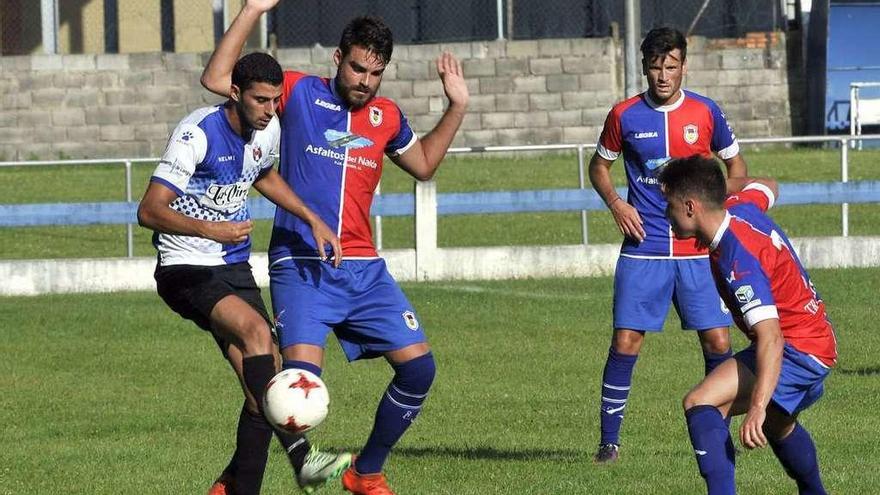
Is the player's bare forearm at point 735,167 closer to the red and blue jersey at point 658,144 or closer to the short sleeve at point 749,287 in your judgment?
the red and blue jersey at point 658,144

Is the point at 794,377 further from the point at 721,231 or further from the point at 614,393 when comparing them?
the point at 614,393

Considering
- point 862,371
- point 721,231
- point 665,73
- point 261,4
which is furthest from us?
point 862,371

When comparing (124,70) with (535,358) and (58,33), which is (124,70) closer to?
(58,33)

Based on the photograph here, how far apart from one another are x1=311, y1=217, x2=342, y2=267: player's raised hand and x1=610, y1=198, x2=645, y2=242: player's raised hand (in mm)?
2000

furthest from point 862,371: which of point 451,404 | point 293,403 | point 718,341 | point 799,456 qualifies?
point 293,403

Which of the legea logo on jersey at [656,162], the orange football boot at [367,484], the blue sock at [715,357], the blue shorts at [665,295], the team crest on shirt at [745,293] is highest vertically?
the legea logo on jersey at [656,162]

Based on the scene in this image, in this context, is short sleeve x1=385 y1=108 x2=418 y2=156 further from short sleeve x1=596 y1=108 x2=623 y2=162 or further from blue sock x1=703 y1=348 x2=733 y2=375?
blue sock x1=703 y1=348 x2=733 y2=375

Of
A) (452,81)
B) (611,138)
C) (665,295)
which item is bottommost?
(665,295)

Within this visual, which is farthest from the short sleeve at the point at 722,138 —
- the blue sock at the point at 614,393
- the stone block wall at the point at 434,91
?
the stone block wall at the point at 434,91

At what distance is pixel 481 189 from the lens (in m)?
22.8

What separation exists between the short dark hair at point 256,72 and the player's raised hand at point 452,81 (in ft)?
3.12

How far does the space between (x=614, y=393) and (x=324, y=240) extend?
7.58 feet

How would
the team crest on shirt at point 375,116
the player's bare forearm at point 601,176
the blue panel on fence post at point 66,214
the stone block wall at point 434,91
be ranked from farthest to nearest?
the stone block wall at point 434,91 → the blue panel on fence post at point 66,214 → the player's bare forearm at point 601,176 → the team crest on shirt at point 375,116

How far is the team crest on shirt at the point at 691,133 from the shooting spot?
8969 mm
